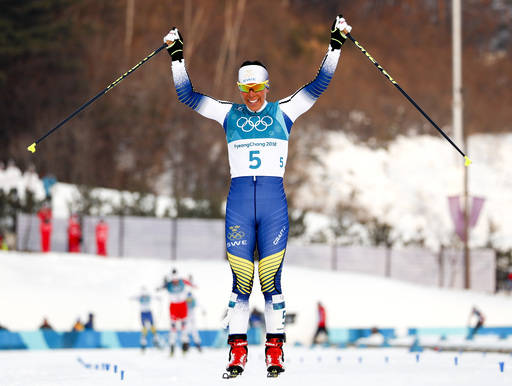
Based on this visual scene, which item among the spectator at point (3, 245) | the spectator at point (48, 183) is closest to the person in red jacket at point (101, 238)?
the spectator at point (3, 245)

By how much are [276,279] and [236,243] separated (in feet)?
1.61

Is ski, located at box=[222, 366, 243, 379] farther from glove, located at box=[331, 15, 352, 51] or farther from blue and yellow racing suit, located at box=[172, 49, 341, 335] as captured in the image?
glove, located at box=[331, 15, 352, 51]

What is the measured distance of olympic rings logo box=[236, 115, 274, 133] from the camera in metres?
→ 8.05

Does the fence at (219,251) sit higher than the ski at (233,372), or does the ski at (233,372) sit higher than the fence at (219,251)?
the fence at (219,251)

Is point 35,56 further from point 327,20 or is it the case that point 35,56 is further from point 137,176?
point 327,20

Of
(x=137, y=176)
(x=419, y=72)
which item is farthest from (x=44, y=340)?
(x=419, y=72)

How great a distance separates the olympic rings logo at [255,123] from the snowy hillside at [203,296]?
68.7 feet

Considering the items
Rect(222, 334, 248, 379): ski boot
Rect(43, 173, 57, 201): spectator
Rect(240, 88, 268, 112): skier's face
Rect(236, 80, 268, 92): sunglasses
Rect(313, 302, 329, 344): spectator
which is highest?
Rect(43, 173, 57, 201): spectator

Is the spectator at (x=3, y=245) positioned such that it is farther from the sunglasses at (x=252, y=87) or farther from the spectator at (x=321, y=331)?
the sunglasses at (x=252, y=87)

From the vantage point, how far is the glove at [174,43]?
27.3ft

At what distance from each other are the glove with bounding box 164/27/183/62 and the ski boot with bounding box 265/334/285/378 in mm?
2725

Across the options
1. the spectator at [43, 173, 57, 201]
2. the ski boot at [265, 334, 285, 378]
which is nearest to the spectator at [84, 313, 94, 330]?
the spectator at [43, 173, 57, 201]

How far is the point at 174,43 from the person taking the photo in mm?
8391

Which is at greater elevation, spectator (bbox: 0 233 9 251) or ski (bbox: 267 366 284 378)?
spectator (bbox: 0 233 9 251)
